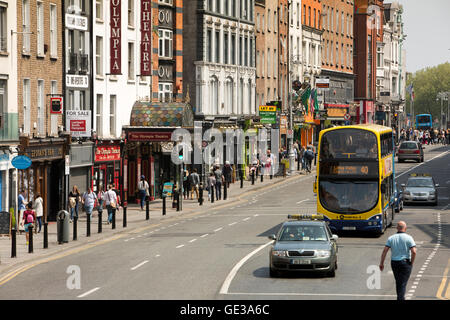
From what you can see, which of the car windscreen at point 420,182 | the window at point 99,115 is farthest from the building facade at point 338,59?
the window at point 99,115

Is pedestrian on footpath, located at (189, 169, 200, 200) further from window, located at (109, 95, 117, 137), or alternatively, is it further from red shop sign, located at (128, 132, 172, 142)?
window, located at (109, 95, 117, 137)

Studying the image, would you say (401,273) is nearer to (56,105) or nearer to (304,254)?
(304,254)

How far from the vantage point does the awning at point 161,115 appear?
58.0m

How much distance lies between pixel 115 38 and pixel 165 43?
11.8m

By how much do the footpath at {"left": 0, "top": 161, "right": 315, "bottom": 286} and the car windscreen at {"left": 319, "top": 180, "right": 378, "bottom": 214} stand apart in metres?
8.82

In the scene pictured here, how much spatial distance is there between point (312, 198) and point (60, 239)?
24.4 metres

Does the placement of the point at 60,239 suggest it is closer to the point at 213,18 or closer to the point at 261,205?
the point at 261,205

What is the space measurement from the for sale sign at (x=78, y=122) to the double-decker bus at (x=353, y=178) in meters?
14.8

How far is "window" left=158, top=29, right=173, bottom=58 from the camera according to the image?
2618 inches

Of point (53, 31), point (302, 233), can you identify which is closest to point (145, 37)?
point (53, 31)

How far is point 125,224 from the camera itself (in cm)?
4456

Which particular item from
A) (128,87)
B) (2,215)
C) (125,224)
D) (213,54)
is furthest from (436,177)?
(2,215)

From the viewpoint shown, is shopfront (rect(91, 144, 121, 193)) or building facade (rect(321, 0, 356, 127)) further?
building facade (rect(321, 0, 356, 127))

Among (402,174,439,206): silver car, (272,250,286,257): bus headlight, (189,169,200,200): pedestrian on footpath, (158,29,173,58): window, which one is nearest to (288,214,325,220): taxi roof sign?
(272,250,286,257): bus headlight
